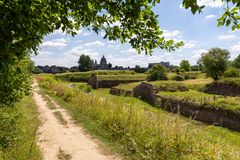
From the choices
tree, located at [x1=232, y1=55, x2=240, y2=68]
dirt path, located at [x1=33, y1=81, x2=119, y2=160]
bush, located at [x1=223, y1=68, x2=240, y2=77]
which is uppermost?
tree, located at [x1=232, y1=55, x2=240, y2=68]

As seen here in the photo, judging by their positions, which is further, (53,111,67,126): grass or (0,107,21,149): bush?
(53,111,67,126): grass

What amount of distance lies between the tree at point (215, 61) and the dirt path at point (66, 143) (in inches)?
1766

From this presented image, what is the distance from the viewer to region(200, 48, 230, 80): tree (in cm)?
5444

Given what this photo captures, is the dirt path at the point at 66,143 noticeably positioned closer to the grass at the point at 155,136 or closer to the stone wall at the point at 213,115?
the grass at the point at 155,136

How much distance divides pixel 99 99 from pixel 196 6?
1366 cm

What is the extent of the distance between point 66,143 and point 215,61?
48.5 metres

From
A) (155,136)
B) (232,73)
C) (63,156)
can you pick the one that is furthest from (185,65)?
(63,156)

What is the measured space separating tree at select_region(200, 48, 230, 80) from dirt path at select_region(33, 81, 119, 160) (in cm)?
4485

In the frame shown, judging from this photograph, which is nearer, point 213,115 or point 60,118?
point 60,118

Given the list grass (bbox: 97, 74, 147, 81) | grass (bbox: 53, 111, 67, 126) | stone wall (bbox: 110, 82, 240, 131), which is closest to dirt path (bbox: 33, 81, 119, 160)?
grass (bbox: 53, 111, 67, 126)

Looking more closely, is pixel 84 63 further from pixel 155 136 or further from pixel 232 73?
pixel 155 136

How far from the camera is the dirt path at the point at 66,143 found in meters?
8.87

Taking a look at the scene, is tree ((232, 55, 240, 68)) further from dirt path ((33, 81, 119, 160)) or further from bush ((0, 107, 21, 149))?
bush ((0, 107, 21, 149))

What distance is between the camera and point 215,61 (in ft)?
179
